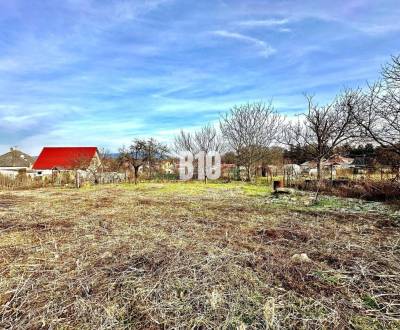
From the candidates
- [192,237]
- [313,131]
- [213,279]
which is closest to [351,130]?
[313,131]

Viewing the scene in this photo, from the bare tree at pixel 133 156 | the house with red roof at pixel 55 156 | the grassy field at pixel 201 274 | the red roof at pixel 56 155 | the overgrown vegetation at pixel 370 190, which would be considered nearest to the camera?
the grassy field at pixel 201 274

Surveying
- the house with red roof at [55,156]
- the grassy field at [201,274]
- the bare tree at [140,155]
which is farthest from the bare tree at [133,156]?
the grassy field at [201,274]

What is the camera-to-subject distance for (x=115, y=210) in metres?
7.51

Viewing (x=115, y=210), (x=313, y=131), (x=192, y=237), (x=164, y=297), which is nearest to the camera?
(x=164, y=297)

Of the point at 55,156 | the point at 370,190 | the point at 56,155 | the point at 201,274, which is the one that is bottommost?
the point at 201,274

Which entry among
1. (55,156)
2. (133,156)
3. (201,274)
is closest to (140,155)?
(133,156)

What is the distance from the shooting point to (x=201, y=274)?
126 inches

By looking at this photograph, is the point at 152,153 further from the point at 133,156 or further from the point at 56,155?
the point at 56,155

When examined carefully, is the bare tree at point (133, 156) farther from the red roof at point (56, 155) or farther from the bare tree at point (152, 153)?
the red roof at point (56, 155)

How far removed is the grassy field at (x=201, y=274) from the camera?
2.40 meters

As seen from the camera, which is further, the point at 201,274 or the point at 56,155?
the point at 56,155

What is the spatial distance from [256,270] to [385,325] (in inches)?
49.9

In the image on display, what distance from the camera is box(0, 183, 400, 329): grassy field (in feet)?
7.88

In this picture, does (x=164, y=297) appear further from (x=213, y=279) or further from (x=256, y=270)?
(x=256, y=270)
